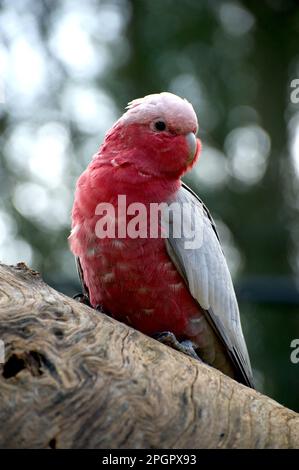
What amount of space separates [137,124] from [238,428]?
1.86 meters

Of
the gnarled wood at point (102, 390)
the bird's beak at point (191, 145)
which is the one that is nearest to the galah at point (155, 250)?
the bird's beak at point (191, 145)

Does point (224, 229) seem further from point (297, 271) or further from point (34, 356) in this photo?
point (34, 356)

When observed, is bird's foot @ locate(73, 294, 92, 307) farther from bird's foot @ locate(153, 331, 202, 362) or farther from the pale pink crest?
the pale pink crest

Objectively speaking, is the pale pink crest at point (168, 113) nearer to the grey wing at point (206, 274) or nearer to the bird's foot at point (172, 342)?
the grey wing at point (206, 274)

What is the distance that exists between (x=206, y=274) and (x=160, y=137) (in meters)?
0.87

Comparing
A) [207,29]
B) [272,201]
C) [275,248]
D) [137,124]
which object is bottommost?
[275,248]

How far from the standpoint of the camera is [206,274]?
151 inches

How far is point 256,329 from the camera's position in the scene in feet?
27.5

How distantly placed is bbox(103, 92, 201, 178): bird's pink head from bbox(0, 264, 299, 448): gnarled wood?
1047mm

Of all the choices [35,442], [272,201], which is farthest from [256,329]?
[35,442]

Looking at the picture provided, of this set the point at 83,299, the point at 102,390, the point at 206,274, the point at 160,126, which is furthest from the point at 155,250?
the point at 102,390

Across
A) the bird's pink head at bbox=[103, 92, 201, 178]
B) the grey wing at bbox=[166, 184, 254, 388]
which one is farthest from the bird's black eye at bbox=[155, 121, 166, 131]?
the grey wing at bbox=[166, 184, 254, 388]

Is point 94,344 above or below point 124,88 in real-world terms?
below

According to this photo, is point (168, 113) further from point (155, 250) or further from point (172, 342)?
point (172, 342)
